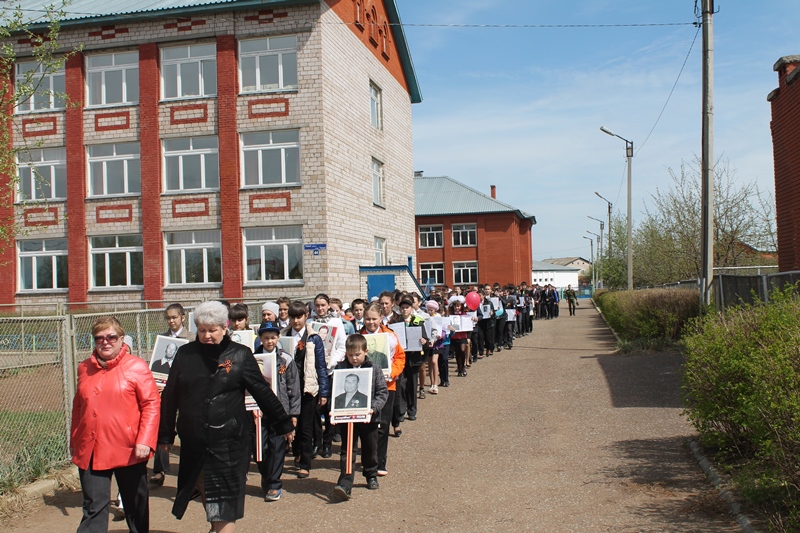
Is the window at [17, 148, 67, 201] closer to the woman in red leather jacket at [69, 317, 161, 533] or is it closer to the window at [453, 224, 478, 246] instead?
the woman in red leather jacket at [69, 317, 161, 533]

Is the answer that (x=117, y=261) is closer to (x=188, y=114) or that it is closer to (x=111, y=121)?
(x=111, y=121)

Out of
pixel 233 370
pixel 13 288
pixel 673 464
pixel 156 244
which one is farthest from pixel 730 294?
pixel 13 288

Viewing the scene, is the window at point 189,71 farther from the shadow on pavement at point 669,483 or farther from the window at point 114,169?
the shadow on pavement at point 669,483

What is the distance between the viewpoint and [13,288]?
26703 millimetres

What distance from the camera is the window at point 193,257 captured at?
2552 centimetres

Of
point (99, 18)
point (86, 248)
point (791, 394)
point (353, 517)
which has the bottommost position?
point (353, 517)

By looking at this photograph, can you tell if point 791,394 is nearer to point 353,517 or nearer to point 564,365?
point 353,517

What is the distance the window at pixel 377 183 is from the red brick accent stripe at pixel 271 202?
5706 millimetres

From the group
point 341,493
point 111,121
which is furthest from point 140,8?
point 341,493

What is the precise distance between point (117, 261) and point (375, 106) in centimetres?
1150

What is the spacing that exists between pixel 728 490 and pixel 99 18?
80.8ft

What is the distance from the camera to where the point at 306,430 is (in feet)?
27.7

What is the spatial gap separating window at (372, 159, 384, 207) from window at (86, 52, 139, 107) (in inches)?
357

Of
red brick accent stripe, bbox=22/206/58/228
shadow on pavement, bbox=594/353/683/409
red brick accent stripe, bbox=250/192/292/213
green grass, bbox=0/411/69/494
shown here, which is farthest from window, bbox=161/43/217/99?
green grass, bbox=0/411/69/494
